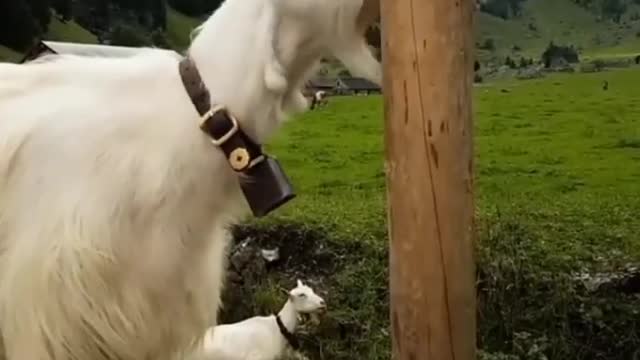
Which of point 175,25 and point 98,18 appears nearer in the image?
point 175,25

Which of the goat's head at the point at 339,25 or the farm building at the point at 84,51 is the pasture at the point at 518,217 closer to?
the farm building at the point at 84,51

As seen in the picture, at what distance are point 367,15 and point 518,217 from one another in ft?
12.9

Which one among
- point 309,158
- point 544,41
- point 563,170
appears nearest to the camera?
point 563,170

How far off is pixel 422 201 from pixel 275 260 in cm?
391

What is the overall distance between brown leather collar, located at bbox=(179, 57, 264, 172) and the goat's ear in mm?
296

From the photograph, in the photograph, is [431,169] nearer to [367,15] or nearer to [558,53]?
[367,15]

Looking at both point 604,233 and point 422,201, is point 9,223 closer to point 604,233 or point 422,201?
point 422,201

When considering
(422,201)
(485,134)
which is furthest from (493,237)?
(422,201)

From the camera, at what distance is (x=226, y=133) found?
8.03 feet

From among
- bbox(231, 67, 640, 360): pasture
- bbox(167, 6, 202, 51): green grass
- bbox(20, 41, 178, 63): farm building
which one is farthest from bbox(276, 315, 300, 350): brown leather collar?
bbox(20, 41, 178, 63): farm building

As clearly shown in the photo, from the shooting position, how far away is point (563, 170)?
24.2 feet

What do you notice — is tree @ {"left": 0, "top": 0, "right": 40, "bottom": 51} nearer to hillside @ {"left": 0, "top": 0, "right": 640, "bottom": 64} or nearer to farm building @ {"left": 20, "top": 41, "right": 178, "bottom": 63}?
farm building @ {"left": 20, "top": 41, "right": 178, "bottom": 63}

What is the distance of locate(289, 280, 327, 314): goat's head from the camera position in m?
5.49

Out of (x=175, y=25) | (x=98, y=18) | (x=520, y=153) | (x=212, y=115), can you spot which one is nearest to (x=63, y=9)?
(x=98, y=18)
